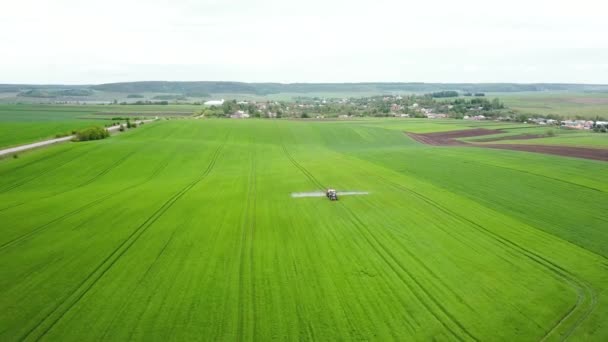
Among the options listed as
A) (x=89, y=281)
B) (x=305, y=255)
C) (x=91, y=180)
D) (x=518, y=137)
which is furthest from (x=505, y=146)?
(x=89, y=281)

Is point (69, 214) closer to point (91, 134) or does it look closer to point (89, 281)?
point (89, 281)

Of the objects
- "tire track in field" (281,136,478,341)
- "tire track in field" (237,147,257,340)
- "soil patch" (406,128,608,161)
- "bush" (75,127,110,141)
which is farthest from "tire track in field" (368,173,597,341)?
"bush" (75,127,110,141)

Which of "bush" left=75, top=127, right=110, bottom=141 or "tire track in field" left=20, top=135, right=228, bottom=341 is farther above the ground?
"bush" left=75, top=127, right=110, bottom=141

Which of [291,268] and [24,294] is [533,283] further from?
[24,294]

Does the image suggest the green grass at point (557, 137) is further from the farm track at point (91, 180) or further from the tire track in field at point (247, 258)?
the farm track at point (91, 180)

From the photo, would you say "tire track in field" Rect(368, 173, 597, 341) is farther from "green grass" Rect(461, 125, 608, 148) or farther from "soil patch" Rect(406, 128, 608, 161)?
"green grass" Rect(461, 125, 608, 148)
